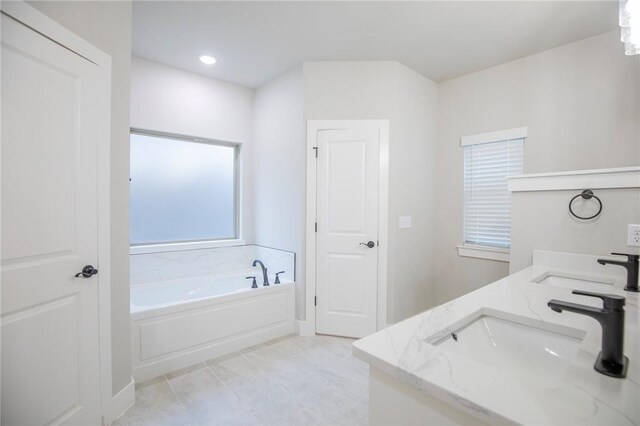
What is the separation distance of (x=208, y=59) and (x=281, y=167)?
1.28 m

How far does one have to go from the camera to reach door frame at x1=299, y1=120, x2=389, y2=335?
2918 mm

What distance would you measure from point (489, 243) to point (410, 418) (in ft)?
9.44

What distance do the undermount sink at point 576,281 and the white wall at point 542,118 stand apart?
218 mm

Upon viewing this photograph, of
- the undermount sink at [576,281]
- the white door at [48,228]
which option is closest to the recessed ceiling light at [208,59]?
the white door at [48,228]

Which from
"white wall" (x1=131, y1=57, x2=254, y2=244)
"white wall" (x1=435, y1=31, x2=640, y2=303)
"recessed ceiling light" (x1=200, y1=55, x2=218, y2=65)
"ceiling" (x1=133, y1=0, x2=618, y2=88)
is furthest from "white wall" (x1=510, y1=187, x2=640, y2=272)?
"recessed ceiling light" (x1=200, y1=55, x2=218, y2=65)

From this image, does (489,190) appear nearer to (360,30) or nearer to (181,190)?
(360,30)

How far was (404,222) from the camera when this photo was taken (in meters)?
3.12

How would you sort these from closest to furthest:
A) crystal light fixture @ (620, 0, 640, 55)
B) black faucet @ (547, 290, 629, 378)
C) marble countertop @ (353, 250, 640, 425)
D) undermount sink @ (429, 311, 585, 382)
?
1. marble countertop @ (353, 250, 640, 425)
2. black faucet @ (547, 290, 629, 378)
3. undermount sink @ (429, 311, 585, 382)
4. crystal light fixture @ (620, 0, 640, 55)

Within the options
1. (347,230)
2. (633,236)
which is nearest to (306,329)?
(347,230)

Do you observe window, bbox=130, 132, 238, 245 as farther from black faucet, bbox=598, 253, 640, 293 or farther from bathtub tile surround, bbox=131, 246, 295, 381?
black faucet, bbox=598, 253, 640, 293

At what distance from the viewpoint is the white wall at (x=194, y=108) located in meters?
2.95

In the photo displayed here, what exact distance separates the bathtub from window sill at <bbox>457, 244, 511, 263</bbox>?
1.95 metres

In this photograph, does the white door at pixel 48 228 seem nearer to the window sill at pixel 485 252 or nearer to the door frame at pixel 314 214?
the door frame at pixel 314 214

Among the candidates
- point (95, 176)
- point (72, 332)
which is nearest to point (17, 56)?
point (95, 176)
